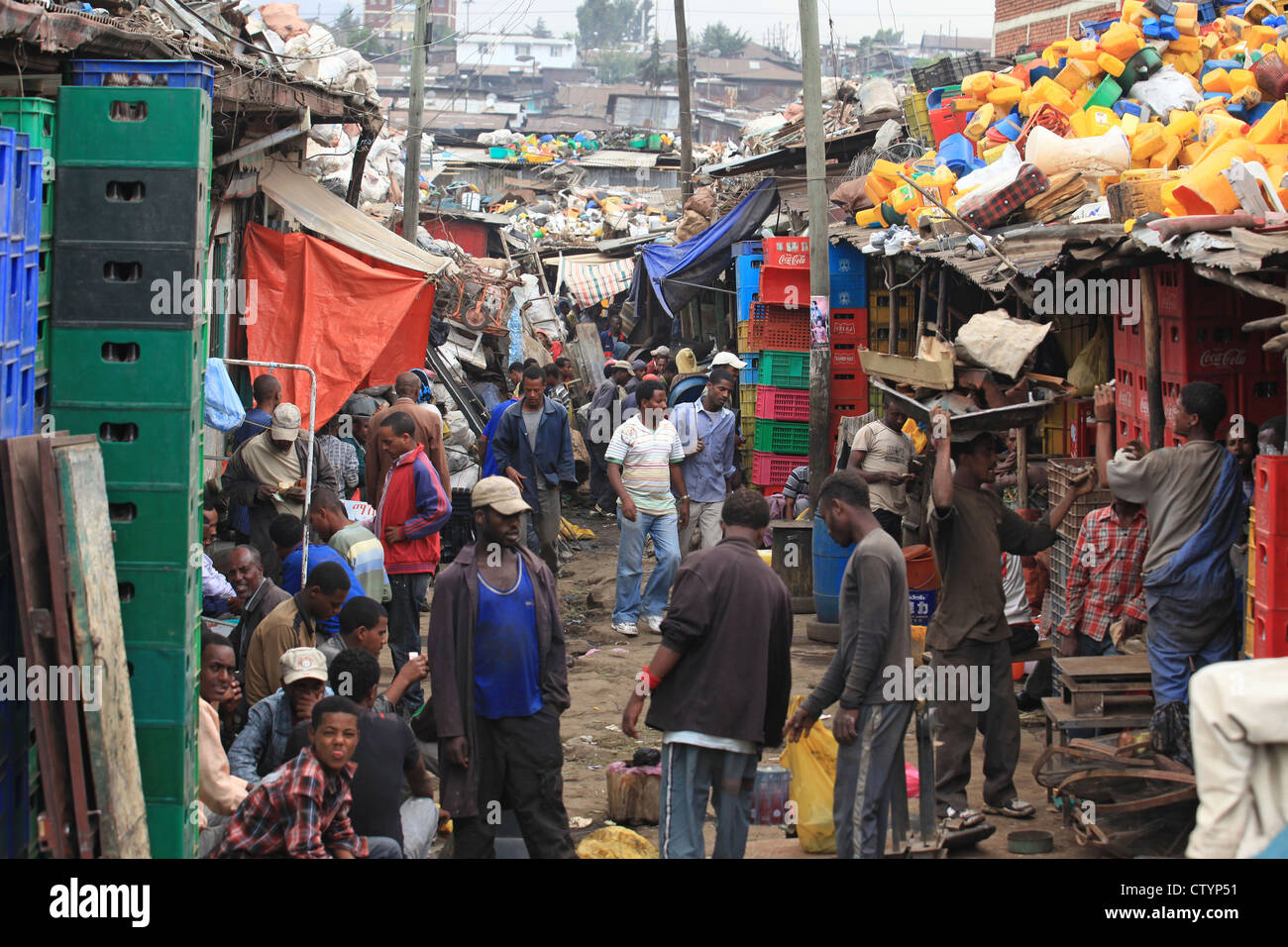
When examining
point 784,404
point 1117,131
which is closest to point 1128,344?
point 1117,131

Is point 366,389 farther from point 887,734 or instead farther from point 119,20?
point 887,734

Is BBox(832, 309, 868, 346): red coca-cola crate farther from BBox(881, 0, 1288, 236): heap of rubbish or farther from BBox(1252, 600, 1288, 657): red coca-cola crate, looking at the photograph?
BBox(1252, 600, 1288, 657): red coca-cola crate

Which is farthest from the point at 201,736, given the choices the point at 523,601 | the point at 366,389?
the point at 366,389

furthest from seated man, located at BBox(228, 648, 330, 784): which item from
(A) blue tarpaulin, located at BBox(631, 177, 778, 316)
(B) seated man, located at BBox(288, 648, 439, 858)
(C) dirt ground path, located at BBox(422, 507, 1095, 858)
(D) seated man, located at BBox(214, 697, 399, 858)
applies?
(A) blue tarpaulin, located at BBox(631, 177, 778, 316)

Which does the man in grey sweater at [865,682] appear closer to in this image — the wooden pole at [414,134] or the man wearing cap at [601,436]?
the man wearing cap at [601,436]

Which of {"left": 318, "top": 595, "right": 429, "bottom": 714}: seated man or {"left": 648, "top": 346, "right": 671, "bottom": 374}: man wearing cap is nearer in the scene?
{"left": 318, "top": 595, "right": 429, "bottom": 714}: seated man

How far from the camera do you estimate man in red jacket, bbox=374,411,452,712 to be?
8023 mm

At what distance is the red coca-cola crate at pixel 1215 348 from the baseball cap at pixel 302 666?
191 inches

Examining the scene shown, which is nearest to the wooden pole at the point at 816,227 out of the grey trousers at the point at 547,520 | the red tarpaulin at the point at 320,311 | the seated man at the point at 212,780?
the grey trousers at the point at 547,520

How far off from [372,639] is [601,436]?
30.2 ft

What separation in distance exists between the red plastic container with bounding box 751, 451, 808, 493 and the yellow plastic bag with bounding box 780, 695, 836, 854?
25.9 feet

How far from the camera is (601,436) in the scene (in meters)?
15.0

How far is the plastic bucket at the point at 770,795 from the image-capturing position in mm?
6430
